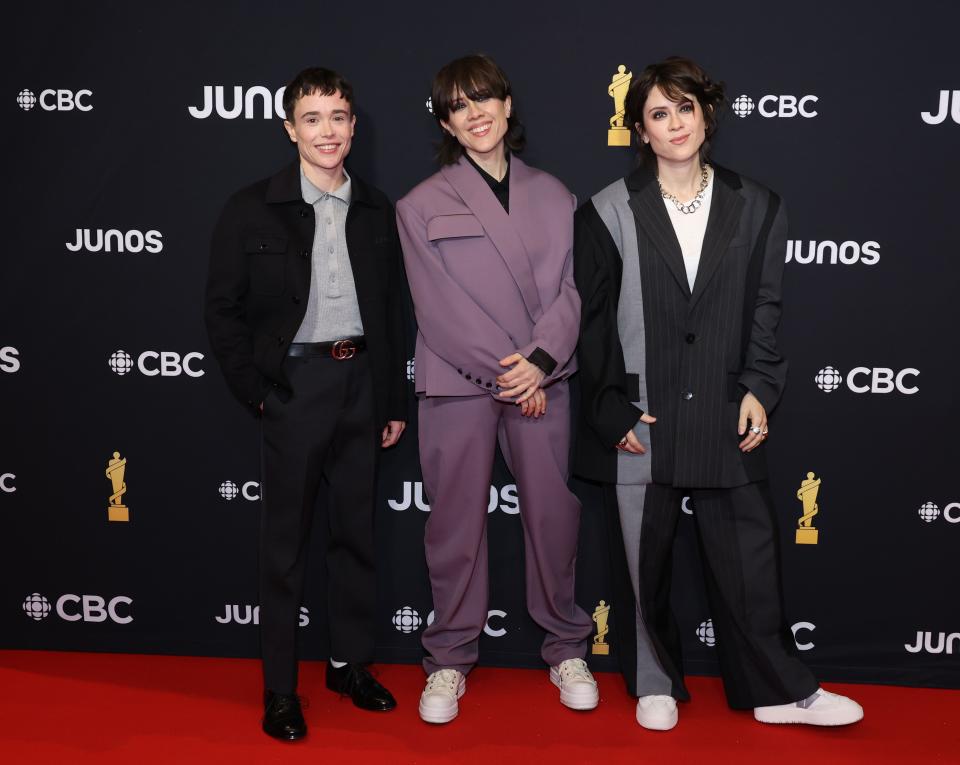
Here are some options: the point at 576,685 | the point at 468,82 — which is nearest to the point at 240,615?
the point at 576,685

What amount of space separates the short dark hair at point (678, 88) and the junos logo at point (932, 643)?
1695 mm

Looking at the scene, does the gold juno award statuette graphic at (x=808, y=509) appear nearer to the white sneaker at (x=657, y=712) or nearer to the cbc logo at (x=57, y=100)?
the white sneaker at (x=657, y=712)

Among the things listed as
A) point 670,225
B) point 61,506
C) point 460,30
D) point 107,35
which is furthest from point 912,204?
point 61,506

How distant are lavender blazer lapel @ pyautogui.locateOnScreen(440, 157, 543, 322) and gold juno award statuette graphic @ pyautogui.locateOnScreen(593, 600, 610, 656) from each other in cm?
106

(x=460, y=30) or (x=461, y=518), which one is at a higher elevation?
(x=460, y=30)

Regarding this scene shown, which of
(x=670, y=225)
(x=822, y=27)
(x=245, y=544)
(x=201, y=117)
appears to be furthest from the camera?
(x=245, y=544)

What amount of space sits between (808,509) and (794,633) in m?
0.41

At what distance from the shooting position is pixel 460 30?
302 cm

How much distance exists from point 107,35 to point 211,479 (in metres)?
1.45

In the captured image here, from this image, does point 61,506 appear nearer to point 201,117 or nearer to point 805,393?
point 201,117

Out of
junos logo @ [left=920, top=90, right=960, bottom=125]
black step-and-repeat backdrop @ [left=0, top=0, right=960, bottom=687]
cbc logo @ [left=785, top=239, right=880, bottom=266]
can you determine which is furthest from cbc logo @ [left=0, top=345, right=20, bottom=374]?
junos logo @ [left=920, top=90, right=960, bottom=125]

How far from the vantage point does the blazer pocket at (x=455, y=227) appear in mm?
2777

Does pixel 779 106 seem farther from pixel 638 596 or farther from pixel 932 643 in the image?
pixel 932 643

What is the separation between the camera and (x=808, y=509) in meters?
3.15
